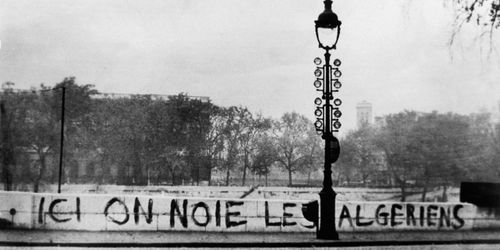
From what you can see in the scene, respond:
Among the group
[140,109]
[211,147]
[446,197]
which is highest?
[140,109]

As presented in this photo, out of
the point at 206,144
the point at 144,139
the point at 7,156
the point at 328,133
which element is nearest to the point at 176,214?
the point at 328,133

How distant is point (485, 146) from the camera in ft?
189

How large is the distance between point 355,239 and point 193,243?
145 inches

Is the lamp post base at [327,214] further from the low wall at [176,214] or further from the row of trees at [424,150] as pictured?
the row of trees at [424,150]

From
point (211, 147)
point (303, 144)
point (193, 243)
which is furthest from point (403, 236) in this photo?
point (211, 147)

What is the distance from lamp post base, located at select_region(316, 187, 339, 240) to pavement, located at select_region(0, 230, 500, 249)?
247 mm

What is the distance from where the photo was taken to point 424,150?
60688 mm

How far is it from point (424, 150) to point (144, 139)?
104 ft

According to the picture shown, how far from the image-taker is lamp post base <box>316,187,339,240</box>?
1153 cm

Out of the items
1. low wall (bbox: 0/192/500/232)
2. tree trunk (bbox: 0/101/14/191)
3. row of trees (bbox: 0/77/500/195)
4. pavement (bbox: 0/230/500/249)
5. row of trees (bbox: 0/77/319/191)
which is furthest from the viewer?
row of trees (bbox: 0/77/500/195)

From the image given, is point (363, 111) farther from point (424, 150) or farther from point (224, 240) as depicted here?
point (224, 240)

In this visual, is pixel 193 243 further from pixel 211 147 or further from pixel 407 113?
pixel 407 113

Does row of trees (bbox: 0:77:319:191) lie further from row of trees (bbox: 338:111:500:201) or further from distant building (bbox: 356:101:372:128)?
distant building (bbox: 356:101:372:128)

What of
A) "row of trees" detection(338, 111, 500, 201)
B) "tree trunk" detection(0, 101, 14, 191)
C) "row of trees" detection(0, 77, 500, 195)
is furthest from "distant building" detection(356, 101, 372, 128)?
"tree trunk" detection(0, 101, 14, 191)
